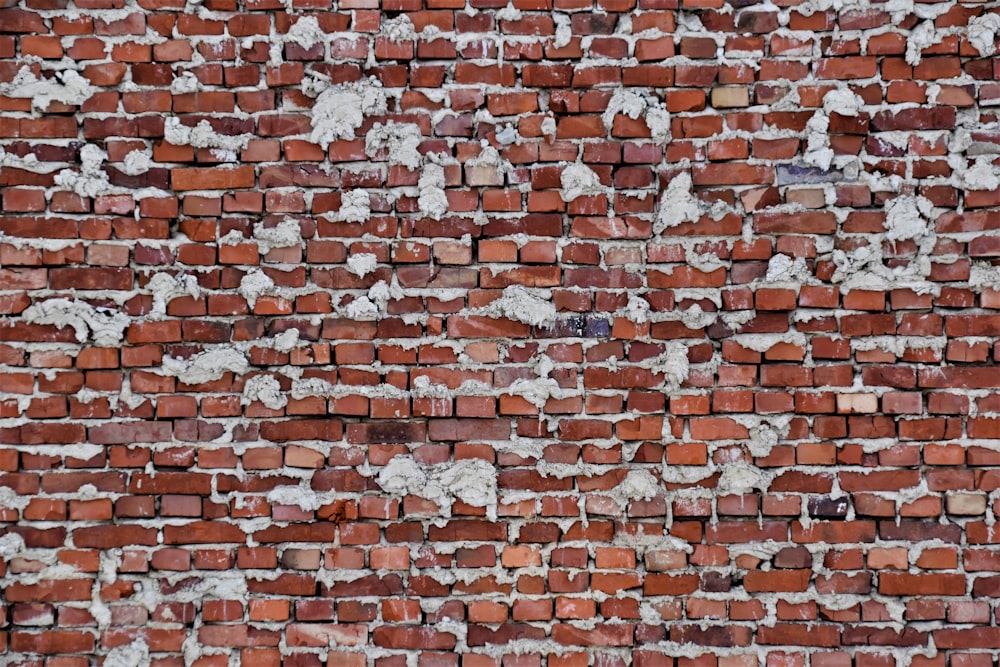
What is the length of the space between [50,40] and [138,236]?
61cm

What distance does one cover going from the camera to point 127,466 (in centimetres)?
218

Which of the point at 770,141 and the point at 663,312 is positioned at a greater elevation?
the point at 770,141

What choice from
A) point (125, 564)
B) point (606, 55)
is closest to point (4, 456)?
point (125, 564)

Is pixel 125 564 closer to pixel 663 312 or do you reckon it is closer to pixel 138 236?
pixel 138 236

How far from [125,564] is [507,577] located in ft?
3.53

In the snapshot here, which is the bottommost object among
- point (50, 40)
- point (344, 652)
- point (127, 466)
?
point (344, 652)

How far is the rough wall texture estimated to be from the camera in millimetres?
2158

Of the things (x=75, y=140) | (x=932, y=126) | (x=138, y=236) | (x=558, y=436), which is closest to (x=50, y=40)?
(x=75, y=140)

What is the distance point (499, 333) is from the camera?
219cm

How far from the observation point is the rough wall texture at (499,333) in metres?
2.16

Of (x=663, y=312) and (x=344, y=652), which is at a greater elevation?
(x=663, y=312)

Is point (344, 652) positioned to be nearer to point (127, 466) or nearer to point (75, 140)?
point (127, 466)

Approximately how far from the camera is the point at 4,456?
2162 millimetres

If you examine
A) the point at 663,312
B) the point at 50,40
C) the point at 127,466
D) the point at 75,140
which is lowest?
the point at 127,466
